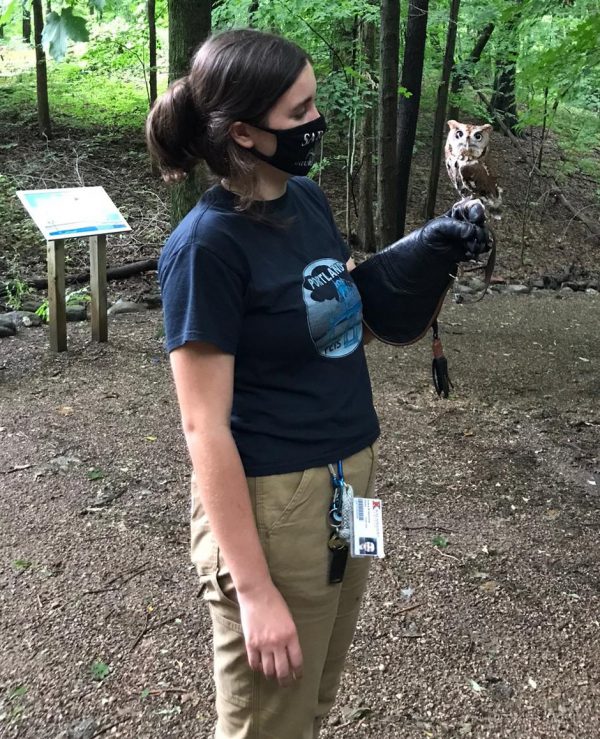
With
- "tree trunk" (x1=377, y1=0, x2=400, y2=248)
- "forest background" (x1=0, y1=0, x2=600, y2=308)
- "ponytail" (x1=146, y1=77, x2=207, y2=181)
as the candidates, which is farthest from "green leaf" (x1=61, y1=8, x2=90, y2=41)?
"tree trunk" (x1=377, y1=0, x2=400, y2=248)

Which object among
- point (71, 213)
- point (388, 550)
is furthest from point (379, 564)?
point (71, 213)

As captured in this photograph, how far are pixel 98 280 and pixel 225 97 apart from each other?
454cm

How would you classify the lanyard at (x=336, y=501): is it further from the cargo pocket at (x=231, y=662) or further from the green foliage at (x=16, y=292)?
the green foliage at (x=16, y=292)

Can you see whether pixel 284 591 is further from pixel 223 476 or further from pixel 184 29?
pixel 184 29

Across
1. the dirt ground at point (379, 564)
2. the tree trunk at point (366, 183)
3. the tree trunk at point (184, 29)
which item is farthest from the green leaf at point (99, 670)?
the tree trunk at point (366, 183)

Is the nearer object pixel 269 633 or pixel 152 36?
pixel 269 633

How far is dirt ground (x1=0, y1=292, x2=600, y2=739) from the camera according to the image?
2.30 m

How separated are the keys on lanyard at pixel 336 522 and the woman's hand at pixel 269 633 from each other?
15cm

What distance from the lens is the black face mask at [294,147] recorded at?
1313 mm

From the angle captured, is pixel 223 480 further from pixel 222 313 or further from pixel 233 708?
pixel 233 708

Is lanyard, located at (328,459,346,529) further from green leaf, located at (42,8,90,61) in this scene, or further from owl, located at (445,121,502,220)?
green leaf, located at (42,8,90,61)

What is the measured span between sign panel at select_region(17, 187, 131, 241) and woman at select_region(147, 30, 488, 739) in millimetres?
4099

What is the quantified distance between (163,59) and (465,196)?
1528 cm

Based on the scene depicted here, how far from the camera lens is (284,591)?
1.34 metres
